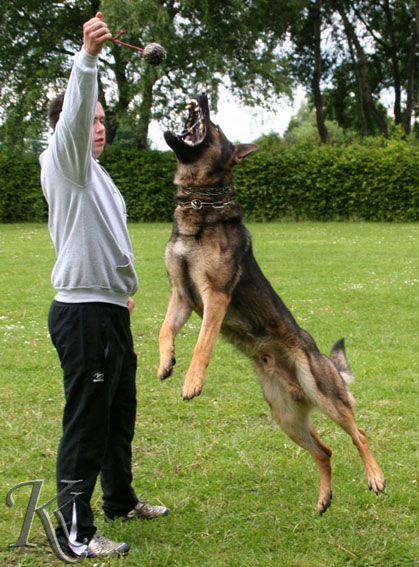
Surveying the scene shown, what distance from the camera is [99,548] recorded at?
3.14 meters

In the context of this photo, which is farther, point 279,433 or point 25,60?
point 25,60

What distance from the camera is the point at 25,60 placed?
27.9 m

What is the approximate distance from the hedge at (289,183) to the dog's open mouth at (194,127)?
1889cm

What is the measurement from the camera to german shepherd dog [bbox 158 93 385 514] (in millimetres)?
3416

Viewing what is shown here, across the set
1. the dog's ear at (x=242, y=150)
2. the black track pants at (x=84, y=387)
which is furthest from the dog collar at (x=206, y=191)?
the black track pants at (x=84, y=387)

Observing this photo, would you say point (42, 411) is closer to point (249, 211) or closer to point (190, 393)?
point (190, 393)

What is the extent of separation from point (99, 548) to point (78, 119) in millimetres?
2217

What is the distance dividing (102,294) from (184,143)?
1.08 m

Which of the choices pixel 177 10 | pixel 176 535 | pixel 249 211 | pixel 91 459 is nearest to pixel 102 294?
pixel 91 459

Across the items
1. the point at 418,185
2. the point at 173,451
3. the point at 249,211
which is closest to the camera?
the point at 173,451

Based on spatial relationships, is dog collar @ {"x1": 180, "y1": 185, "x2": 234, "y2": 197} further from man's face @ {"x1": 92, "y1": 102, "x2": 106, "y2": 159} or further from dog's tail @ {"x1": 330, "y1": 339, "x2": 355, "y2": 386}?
dog's tail @ {"x1": 330, "y1": 339, "x2": 355, "y2": 386}

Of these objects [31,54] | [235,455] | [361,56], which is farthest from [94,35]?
[361,56]

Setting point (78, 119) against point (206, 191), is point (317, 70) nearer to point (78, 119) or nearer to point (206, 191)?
point (206, 191)

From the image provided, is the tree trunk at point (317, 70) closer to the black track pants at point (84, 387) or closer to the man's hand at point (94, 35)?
the black track pants at point (84, 387)
